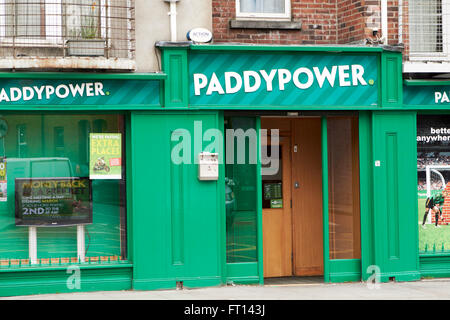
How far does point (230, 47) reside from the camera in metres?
10.7

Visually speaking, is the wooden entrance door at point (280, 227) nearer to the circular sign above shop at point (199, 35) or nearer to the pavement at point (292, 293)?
the pavement at point (292, 293)

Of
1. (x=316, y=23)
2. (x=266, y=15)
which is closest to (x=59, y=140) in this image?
(x=266, y=15)

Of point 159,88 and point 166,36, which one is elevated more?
point 166,36

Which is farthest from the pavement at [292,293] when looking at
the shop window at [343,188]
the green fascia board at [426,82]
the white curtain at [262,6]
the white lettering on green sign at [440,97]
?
the white curtain at [262,6]

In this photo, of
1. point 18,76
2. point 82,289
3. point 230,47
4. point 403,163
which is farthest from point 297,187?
point 18,76

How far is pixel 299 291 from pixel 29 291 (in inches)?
150

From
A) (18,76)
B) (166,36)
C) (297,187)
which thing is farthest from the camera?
(297,187)

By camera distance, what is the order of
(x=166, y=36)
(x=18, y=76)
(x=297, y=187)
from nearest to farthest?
(x=18, y=76) < (x=166, y=36) < (x=297, y=187)

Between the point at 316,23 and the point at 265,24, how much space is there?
0.89m

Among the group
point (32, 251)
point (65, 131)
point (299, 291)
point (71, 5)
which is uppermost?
point (71, 5)

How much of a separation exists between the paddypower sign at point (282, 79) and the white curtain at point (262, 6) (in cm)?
89

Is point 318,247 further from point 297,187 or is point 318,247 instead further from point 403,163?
point 403,163

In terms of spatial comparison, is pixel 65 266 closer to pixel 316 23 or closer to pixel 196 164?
pixel 196 164

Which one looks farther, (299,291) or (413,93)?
(413,93)
